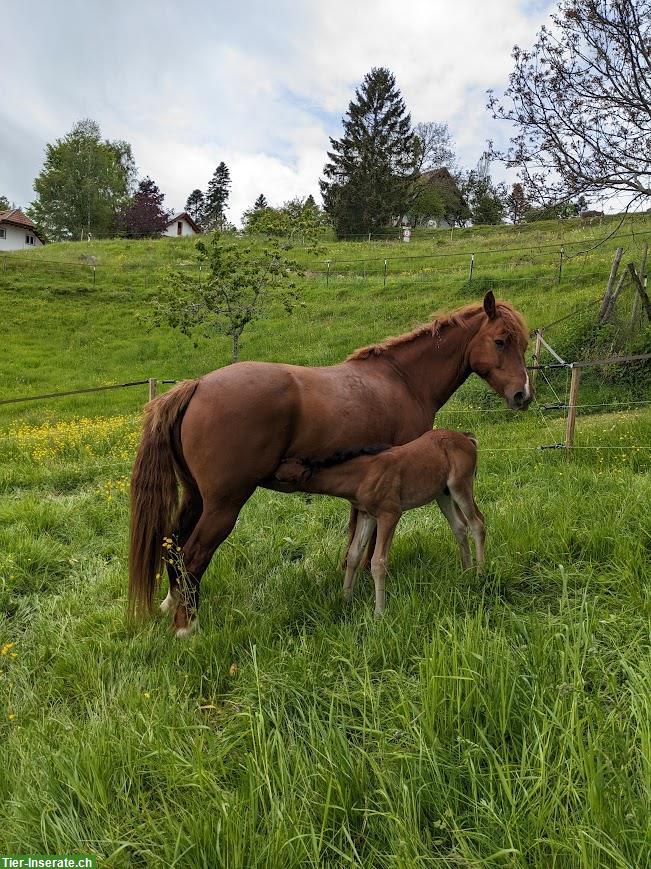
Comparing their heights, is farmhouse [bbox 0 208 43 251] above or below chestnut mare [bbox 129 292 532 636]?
above

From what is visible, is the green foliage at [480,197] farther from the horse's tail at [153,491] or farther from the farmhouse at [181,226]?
the horse's tail at [153,491]

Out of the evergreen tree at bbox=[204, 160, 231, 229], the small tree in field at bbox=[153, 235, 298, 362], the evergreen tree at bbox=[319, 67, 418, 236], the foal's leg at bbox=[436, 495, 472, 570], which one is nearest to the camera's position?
the foal's leg at bbox=[436, 495, 472, 570]

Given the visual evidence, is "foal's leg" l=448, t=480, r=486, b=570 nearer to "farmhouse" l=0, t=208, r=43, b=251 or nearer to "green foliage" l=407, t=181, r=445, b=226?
Result: "green foliage" l=407, t=181, r=445, b=226

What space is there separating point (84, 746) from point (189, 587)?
1.27 m

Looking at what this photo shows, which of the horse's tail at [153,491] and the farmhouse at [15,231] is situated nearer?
the horse's tail at [153,491]

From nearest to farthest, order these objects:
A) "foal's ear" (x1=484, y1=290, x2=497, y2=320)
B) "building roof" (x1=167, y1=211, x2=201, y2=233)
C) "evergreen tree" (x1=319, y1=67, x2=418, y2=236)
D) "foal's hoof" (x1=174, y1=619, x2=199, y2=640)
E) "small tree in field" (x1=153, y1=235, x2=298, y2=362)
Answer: "foal's hoof" (x1=174, y1=619, x2=199, y2=640) → "foal's ear" (x1=484, y1=290, x2=497, y2=320) → "small tree in field" (x1=153, y1=235, x2=298, y2=362) → "evergreen tree" (x1=319, y1=67, x2=418, y2=236) → "building roof" (x1=167, y1=211, x2=201, y2=233)

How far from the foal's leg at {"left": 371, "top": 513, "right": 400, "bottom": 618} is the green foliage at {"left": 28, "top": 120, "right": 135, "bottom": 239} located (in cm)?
5750

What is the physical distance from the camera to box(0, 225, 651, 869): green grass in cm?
159

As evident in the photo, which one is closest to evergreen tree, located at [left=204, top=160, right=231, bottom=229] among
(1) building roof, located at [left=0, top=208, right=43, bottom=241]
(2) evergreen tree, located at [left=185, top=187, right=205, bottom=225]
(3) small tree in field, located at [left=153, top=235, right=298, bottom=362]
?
(2) evergreen tree, located at [left=185, top=187, right=205, bottom=225]

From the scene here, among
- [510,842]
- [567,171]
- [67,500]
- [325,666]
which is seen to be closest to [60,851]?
[325,666]

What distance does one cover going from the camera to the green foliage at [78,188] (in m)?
51.8

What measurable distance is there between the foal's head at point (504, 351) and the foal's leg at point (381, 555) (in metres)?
1.44

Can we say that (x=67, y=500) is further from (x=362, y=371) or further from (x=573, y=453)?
(x=573, y=453)

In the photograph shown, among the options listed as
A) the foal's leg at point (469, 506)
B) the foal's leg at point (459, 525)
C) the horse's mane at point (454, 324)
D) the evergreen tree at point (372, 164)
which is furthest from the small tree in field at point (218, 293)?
the evergreen tree at point (372, 164)
